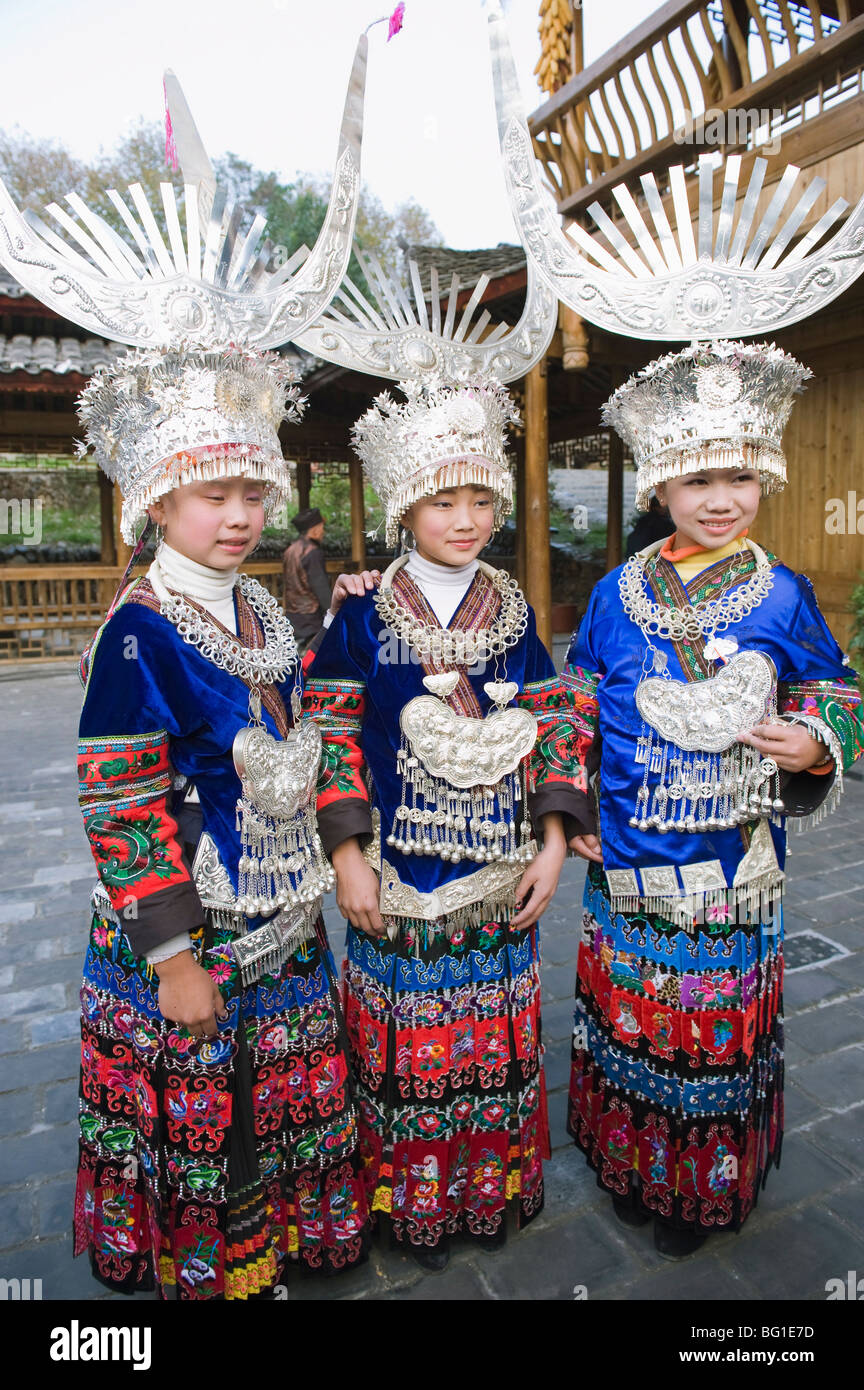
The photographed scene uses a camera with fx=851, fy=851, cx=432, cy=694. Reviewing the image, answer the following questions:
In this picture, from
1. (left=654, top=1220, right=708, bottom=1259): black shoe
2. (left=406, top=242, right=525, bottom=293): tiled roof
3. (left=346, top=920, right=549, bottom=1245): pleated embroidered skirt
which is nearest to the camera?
(left=346, top=920, right=549, bottom=1245): pleated embroidered skirt

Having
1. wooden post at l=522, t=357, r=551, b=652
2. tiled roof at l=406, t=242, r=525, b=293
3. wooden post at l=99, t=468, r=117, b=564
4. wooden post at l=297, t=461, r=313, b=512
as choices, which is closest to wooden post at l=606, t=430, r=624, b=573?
tiled roof at l=406, t=242, r=525, b=293

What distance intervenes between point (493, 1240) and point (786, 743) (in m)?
1.36

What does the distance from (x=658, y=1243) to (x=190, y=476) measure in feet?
6.68

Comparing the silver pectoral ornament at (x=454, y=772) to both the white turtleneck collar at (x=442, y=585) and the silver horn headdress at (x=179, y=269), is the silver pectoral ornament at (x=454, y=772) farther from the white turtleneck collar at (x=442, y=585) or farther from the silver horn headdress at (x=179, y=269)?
the silver horn headdress at (x=179, y=269)

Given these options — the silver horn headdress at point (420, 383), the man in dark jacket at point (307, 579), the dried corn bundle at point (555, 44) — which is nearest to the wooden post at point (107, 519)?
the man in dark jacket at point (307, 579)

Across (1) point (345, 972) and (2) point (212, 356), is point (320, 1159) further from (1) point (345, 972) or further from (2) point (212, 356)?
(2) point (212, 356)

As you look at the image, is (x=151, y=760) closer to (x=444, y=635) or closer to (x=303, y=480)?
(x=444, y=635)

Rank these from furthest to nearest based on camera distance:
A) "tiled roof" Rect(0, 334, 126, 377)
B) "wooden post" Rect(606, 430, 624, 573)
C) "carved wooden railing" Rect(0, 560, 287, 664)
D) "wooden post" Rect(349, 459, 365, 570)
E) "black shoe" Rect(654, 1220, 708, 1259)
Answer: "wooden post" Rect(349, 459, 365, 570) < "wooden post" Rect(606, 430, 624, 573) < "carved wooden railing" Rect(0, 560, 287, 664) < "tiled roof" Rect(0, 334, 126, 377) < "black shoe" Rect(654, 1220, 708, 1259)

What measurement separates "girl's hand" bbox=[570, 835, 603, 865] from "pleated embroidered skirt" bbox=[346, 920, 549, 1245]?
24 cm

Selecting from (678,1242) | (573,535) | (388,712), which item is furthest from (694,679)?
(573,535)

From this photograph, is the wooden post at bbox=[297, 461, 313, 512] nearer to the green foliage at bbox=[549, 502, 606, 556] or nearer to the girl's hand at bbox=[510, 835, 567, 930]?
the green foliage at bbox=[549, 502, 606, 556]

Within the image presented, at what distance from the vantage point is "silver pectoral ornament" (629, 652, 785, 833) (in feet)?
6.16

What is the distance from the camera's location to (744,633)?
6.29 feet

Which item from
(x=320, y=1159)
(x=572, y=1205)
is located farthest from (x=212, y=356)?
(x=572, y=1205)
